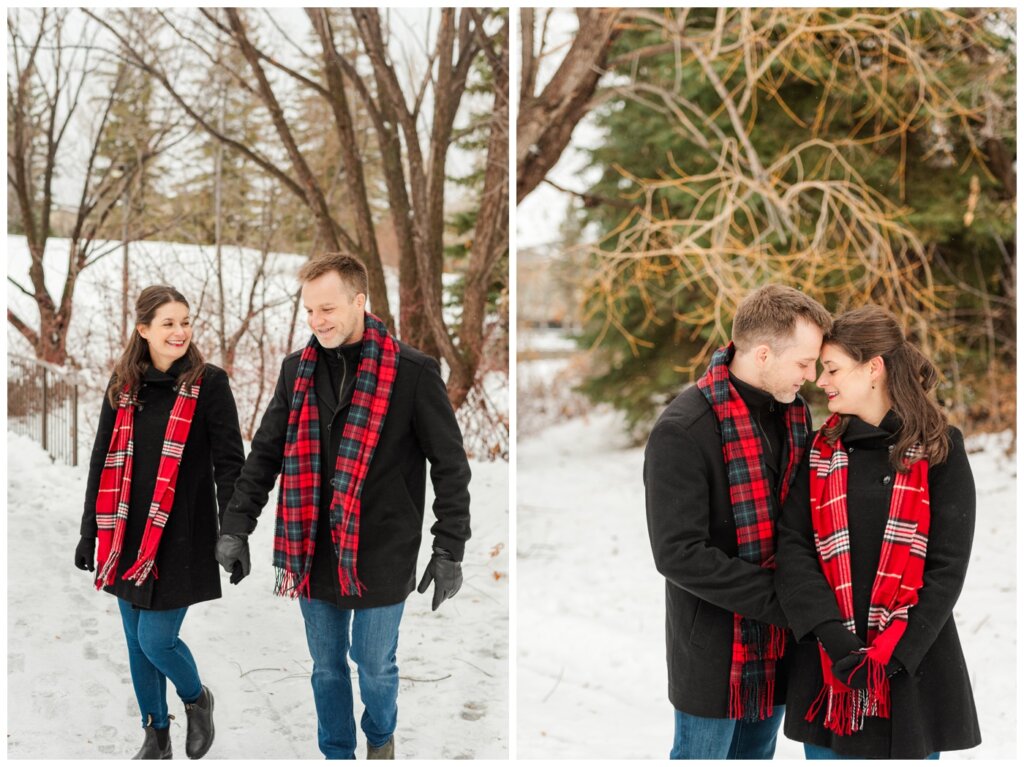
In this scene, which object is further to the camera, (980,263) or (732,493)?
(980,263)

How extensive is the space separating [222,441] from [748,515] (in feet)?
4.43

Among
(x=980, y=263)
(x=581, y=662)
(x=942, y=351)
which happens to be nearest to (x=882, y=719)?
(x=581, y=662)

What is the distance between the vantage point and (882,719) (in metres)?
1.86

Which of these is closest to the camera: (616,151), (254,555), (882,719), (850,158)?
(882,719)

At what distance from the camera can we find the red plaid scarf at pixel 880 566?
5.91 ft

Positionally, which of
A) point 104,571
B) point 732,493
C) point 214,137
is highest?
point 214,137

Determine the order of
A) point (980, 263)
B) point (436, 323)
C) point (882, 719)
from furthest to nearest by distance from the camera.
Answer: point (980, 263) → point (436, 323) → point (882, 719)

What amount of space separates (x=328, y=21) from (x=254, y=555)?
1727 millimetres

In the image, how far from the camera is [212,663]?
267 centimetres

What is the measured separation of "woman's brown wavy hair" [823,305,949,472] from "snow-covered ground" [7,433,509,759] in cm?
148

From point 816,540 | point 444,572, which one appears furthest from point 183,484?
point 816,540

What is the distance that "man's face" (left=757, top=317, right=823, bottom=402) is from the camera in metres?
1.89

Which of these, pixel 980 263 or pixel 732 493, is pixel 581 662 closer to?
pixel 732 493

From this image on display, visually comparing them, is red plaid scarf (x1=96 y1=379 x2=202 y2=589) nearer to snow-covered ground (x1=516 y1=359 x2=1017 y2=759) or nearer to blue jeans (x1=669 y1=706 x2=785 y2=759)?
blue jeans (x1=669 y1=706 x2=785 y2=759)
